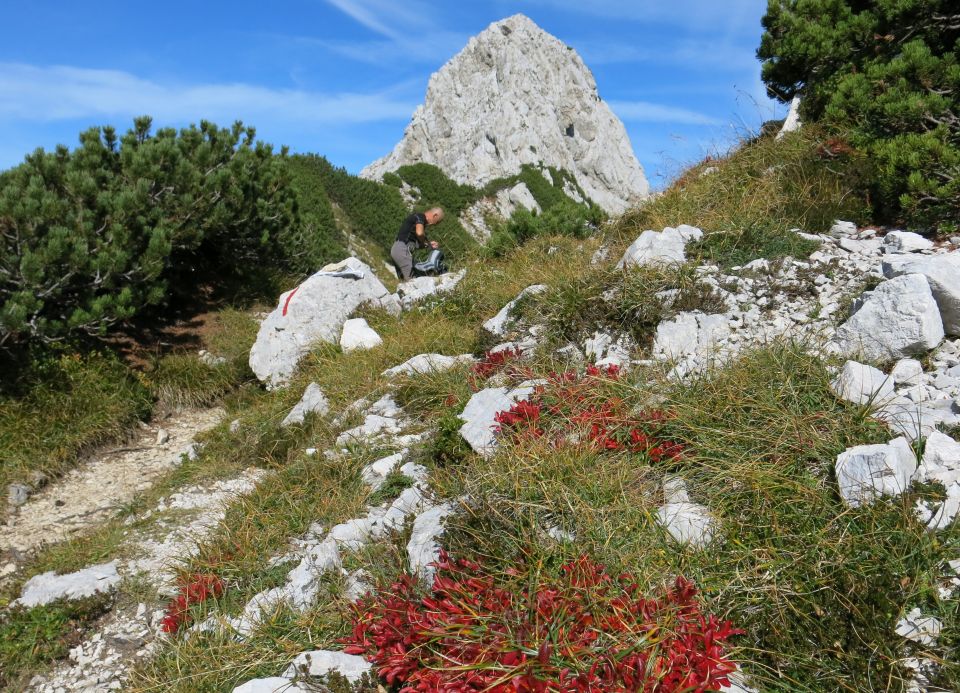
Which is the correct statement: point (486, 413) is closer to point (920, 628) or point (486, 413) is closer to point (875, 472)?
point (875, 472)

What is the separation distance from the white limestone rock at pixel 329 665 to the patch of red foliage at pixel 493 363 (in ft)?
9.87

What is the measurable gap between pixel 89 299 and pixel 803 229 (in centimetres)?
879

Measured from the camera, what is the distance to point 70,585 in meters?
4.73

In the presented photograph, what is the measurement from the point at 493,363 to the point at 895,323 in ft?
11.1

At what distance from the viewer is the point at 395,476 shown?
511 cm

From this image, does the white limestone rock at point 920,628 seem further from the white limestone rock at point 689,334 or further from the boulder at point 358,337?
the boulder at point 358,337

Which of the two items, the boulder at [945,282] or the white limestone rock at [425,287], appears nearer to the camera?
the boulder at [945,282]

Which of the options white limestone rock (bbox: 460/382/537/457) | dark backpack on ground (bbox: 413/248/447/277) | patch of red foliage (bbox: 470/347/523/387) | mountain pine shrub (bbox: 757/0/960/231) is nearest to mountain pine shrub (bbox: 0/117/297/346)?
dark backpack on ground (bbox: 413/248/447/277)

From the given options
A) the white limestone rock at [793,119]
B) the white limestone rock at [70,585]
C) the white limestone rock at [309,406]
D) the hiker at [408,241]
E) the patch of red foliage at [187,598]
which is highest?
the white limestone rock at [793,119]

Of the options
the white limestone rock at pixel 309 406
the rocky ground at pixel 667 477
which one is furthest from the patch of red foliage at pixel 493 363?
the white limestone rock at pixel 309 406

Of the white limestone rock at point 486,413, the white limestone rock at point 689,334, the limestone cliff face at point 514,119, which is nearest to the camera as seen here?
the white limestone rock at point 486,413

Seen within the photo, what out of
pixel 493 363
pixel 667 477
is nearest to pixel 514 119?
pixel 493 363

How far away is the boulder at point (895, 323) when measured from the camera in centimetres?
454

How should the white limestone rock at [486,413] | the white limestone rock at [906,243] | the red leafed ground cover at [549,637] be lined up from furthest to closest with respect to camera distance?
the white limestone rock at [906,243] → the white limestone rock at [486,413] → the red leafed ground cover at [549,637]
